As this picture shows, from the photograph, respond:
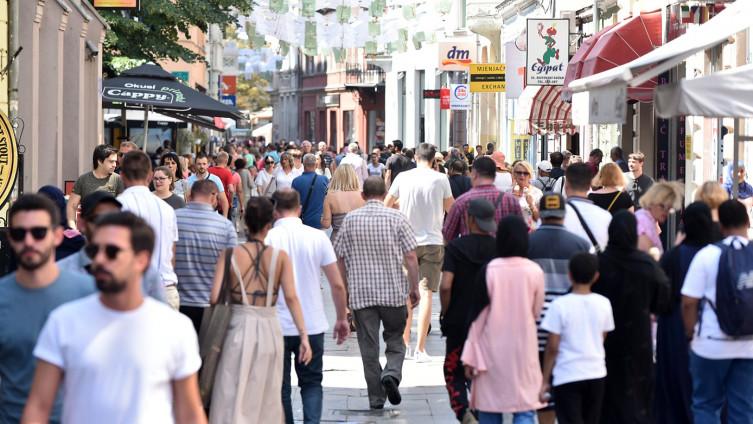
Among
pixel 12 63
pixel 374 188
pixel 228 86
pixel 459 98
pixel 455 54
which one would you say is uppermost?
pixel 228 86

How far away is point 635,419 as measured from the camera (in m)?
8.47

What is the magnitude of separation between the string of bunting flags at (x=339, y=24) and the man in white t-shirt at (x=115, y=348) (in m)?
25.1

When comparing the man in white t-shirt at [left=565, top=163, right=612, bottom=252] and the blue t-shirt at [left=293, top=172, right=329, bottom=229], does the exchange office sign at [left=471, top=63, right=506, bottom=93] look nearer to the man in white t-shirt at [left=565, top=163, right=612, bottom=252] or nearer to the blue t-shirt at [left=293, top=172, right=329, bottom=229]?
the blue t-shirt at [left=293, top=172, right=329, bottom=229]

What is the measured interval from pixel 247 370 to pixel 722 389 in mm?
2850

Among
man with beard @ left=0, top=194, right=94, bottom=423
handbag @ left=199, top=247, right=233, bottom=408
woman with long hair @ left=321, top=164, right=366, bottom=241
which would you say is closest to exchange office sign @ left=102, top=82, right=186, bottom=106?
woman with long hair @ left=321, top=164, right=366, bottom=241

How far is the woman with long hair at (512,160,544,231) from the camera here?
47.6ft

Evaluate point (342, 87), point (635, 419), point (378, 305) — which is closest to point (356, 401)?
point (378, 305)

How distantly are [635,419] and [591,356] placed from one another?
60 centimetres

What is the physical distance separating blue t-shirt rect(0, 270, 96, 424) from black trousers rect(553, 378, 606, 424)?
3.20 meters

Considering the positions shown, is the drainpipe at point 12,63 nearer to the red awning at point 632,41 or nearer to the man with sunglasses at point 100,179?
the man with sunglasses at point 100,179

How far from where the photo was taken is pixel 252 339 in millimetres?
8242

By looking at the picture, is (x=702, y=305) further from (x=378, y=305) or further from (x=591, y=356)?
(x=378, y=305)

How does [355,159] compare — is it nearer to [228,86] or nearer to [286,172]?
[286,172]

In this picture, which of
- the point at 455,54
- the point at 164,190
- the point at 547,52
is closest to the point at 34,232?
the point at 164,190
